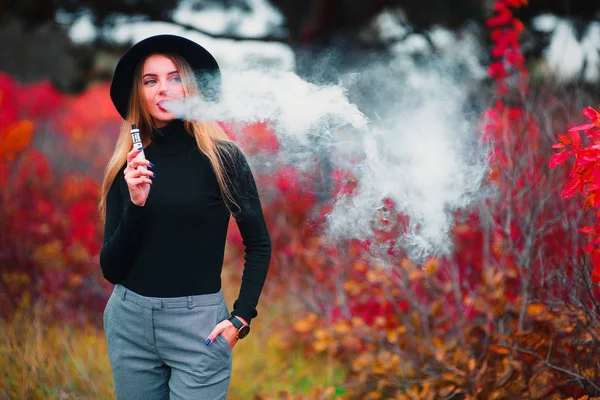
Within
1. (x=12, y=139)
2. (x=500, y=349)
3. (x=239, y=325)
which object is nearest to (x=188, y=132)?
(x=239, y=325)

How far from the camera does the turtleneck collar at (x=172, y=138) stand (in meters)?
2.52

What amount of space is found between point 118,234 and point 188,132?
1.71 ft

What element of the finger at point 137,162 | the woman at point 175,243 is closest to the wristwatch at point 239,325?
the woman at point 175,243

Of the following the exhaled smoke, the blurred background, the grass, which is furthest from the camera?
the grass

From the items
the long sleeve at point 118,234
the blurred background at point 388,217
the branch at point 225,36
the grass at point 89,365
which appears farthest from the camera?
the branch at point 225,36

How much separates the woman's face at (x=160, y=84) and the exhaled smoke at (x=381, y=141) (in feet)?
0.14

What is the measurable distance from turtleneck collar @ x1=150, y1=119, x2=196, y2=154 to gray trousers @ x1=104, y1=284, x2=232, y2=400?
62 centimetres

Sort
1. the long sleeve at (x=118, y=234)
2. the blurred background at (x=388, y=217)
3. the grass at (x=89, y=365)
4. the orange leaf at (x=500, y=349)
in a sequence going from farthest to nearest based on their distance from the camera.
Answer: the grass at (x=89, y=365) → the orange leaf at (x=500, y=349) → the blurred background at (x=388, y=217) → the long sleeve at (x=118, y=234)

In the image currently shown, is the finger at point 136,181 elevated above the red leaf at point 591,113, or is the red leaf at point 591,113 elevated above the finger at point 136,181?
the red leaf at point 591,113

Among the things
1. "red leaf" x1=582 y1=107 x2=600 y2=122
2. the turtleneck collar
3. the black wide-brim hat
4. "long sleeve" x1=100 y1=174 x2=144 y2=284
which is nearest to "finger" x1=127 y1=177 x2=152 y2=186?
"long sleeve" x1=100 y1=174 x2=144 y2=284

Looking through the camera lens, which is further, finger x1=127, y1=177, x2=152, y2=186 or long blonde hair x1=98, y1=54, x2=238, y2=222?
long blonde hair x1=98, y1=54, x2=238, y2=222

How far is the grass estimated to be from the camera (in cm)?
381

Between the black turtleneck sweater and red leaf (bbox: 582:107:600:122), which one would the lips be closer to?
the black turtleneck sweater

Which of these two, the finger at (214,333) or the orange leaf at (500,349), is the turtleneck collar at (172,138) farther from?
the orange leaf at (500,349)
